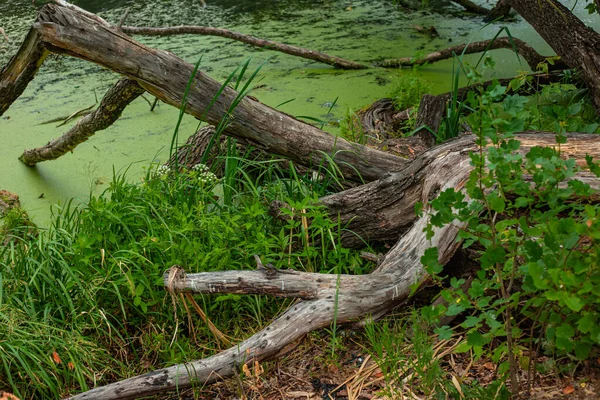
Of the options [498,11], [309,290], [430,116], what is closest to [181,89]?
[309,290]

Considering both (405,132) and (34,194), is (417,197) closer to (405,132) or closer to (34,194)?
(405,132)

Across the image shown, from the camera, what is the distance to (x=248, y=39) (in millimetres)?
4520

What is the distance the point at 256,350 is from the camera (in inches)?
70.9

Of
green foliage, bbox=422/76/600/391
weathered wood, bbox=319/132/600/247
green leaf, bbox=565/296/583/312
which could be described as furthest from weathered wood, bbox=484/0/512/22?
green leaf, bbox=565/296/583/312

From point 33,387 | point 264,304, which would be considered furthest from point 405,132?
point 33,387

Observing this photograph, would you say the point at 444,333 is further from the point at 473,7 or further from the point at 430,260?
the point at 473,7

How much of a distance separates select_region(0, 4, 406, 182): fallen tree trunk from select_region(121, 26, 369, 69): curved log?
6.23 feet

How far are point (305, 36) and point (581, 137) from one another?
3609 millimetres

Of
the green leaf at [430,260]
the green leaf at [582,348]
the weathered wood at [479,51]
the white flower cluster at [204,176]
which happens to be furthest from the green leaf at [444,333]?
the weathered wood at [479,51]

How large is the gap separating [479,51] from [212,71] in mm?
1902

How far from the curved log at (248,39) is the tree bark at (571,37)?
1.72 metres

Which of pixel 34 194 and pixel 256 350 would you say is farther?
pixel 34 194

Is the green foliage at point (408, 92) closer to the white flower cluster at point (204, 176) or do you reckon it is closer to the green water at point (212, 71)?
the green water at point (212, 71)

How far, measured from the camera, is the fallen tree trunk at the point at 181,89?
7.97 feet
